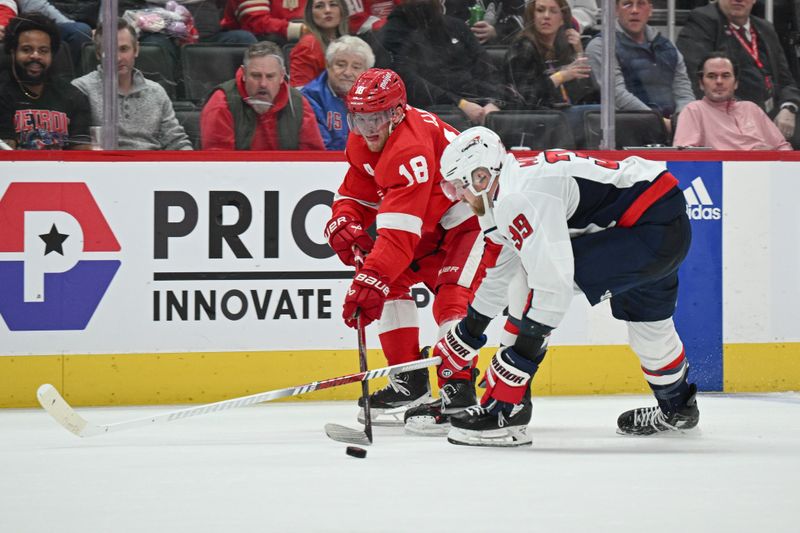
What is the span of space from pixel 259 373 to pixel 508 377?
5.13 ft

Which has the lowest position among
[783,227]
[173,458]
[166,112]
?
[173,458]

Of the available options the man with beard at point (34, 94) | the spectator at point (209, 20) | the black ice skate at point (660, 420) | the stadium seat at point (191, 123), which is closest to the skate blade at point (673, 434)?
the black ice skate at point (660, 420)

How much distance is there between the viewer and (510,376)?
3631 millimetres

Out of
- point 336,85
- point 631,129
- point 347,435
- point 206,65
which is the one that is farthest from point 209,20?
point 347,435

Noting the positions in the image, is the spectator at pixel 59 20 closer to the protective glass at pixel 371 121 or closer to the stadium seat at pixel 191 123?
the stadium seat at pixel 191 123

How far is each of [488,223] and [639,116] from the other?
1750 millimetres

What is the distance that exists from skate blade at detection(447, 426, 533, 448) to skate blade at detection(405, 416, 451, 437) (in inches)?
11.2

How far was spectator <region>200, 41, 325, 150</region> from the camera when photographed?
16.1 ft

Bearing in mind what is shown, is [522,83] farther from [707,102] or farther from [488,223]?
[488,223]

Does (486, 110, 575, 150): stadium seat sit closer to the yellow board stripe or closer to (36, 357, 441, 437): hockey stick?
the yellow board stripe

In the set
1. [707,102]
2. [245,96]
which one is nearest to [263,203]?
[245,96]

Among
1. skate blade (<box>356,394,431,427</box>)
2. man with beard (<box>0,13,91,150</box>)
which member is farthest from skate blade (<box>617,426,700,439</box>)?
man with beard (<box>0,13,91,150</box>)

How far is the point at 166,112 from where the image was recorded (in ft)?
16.0

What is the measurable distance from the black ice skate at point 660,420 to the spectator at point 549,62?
1.65 m
